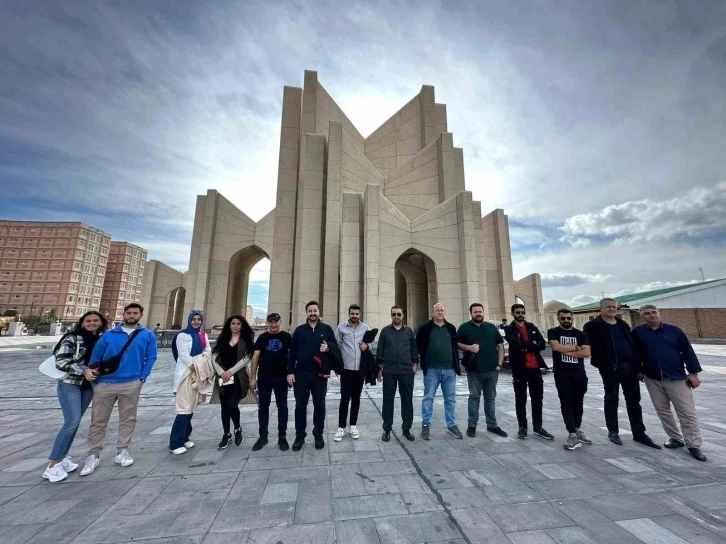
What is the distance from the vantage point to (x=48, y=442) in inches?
167

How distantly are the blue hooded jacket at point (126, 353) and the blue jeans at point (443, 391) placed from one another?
365cm

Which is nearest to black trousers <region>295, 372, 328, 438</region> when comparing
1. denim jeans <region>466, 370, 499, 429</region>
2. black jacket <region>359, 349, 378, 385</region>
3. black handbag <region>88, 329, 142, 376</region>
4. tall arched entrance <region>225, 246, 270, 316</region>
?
black jacket <region>359, 349, 378, 385</region>

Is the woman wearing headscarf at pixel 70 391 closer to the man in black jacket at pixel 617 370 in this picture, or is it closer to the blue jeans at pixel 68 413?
the blue jeans at pixel 68 413

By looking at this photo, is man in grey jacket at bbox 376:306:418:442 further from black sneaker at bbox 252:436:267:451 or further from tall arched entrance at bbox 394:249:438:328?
tall arched entrance at bbox 394:249:438:328

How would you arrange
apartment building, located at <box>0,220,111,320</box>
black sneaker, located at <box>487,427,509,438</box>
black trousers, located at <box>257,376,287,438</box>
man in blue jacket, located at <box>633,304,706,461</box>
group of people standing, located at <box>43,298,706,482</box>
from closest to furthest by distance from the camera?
group of people standing, located at <box>43,298,706,482</box>, man in blue jacket, located at <box>633,304,706,461</box>, black trousers, located at <box>257,376,287,438</box>, black sneaker, located at <box>487,427,509,438</box>, apartment building, located at <box>0,220,111,320</box>

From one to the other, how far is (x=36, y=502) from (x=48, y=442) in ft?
6.84

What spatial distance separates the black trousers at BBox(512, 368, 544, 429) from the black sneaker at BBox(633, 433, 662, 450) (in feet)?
4.04

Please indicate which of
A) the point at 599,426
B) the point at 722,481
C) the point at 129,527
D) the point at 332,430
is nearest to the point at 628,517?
the point at 722,481

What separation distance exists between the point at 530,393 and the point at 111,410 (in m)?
5.33

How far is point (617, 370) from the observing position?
435 cm

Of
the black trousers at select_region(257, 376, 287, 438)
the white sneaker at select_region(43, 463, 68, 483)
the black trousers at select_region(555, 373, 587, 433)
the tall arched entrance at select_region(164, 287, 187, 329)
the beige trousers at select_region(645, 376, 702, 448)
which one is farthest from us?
the tall arched entrance at select_region(164, 287, 187, 329)

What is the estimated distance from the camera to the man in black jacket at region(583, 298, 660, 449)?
4.28 metres

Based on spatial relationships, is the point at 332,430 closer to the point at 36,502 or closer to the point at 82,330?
the point at 36,502

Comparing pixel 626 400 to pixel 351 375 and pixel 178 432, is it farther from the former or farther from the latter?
pixel 178 432
